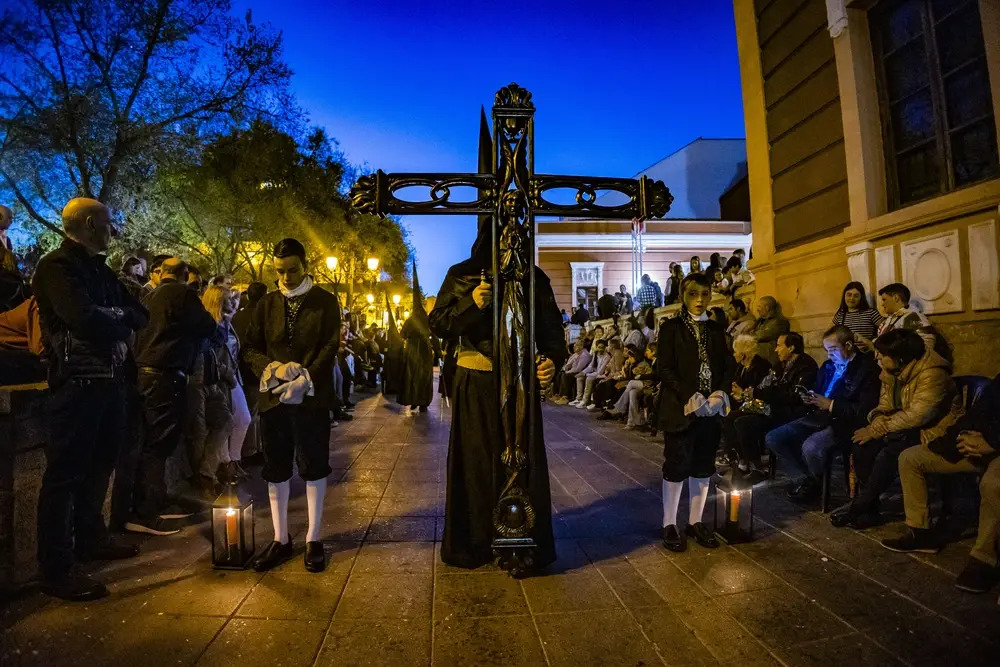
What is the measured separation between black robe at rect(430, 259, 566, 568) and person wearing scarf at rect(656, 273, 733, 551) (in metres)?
0.98

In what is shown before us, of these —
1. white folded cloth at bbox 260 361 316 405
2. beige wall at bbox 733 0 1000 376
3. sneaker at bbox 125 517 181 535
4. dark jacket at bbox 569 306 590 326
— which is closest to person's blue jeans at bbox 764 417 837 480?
beige wall at bbox 733 0 1000 376

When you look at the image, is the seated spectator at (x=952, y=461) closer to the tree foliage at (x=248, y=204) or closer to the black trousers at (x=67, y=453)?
the black trousers at (x=67, y=453)

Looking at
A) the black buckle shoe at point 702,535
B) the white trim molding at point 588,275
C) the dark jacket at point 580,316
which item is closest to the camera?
the black buckle shoe at point 702,535

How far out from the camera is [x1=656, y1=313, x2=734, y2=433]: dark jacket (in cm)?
405

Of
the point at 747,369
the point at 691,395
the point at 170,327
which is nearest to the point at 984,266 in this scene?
the point at 747,369

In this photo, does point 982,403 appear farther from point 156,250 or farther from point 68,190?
point 156,250

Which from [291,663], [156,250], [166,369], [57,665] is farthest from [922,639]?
[156,250]

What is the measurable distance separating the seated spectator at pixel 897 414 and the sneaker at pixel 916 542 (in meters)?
0.49

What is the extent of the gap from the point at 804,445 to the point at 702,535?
182 cm

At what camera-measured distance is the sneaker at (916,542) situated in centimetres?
379

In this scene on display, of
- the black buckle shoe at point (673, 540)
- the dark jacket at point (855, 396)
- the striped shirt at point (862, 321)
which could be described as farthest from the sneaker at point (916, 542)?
the striped shirt at point (862, 321)

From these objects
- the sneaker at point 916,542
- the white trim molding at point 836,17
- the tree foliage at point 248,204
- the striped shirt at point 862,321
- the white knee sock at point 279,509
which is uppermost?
the tree foliage at point 248,204

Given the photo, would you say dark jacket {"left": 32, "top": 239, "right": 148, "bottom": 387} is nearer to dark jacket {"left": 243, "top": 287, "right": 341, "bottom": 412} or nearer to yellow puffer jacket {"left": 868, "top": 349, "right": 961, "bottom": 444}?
dark jacket {"left": 243, "top": 287, "right": 341, "bottom": 412}

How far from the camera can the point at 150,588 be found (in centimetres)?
328
